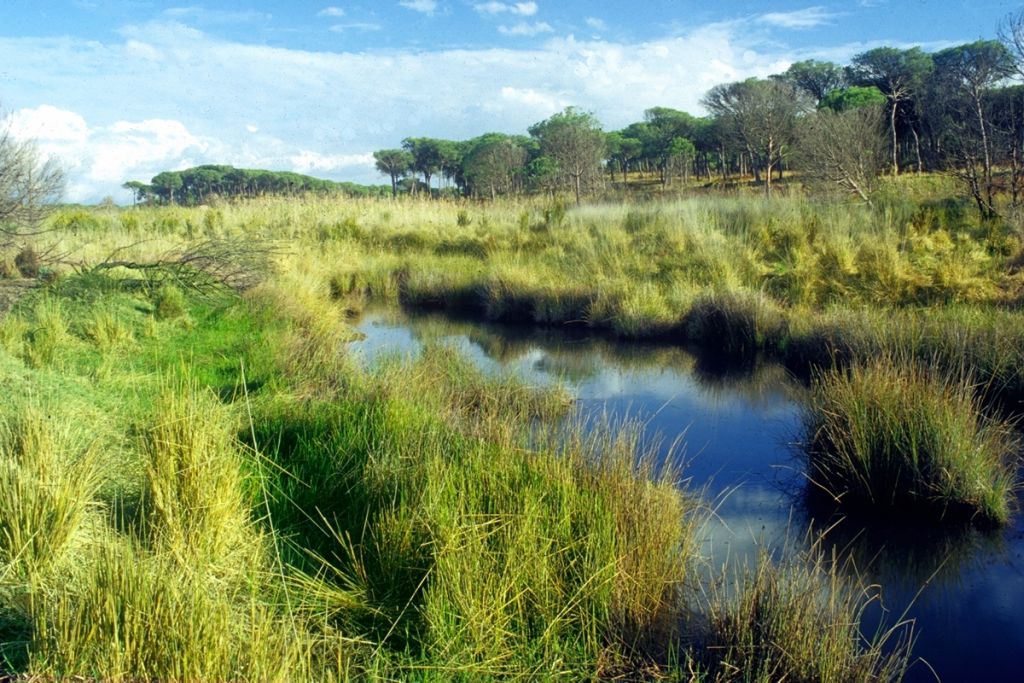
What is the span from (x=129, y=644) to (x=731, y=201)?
18.7 meters

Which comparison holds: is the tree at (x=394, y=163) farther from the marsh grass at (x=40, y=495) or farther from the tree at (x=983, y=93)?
the marsh grass at (x=40, y=495)

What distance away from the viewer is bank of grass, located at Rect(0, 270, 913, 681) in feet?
9.40

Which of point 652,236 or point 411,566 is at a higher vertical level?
point 652,236

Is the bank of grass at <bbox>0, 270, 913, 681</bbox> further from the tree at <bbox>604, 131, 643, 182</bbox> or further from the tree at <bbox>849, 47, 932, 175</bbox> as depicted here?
the tree at <bbox>604, 131, 643, 182</bbox>

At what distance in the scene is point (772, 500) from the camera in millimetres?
6043

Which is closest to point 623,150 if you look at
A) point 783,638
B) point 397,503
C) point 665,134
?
point 665,134

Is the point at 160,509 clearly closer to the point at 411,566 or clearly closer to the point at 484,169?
the point at 411,566

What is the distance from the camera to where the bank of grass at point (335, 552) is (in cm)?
287

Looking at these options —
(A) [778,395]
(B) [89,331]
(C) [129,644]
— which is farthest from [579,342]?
(C) [129,644]

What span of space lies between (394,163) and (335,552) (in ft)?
171

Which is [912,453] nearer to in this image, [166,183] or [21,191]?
[21,191]

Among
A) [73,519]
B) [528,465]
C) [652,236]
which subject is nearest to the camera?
[73,519]

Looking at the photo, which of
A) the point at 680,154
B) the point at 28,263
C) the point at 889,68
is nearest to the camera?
the point at 28,263

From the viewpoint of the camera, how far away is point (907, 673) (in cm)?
399
